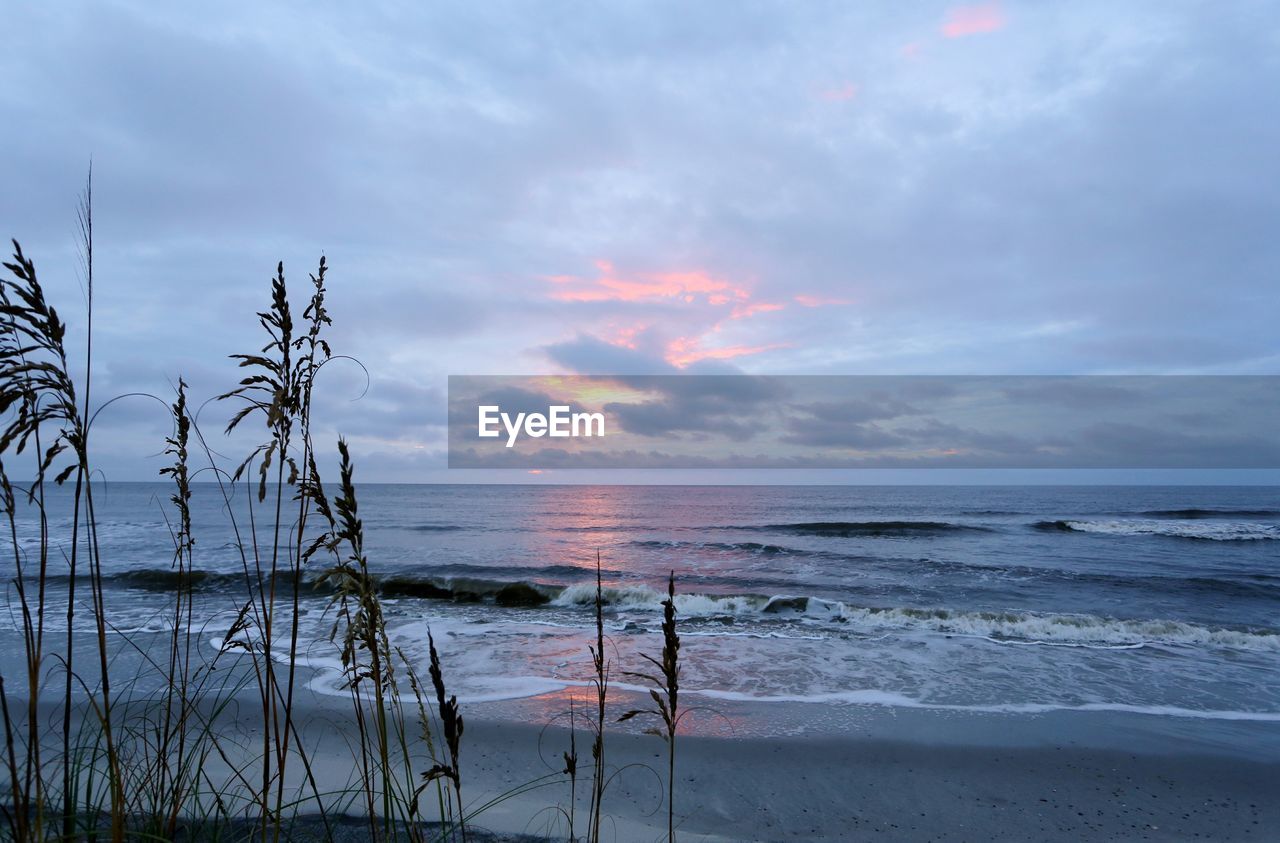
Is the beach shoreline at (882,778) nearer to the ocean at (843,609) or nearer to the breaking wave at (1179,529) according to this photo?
the ocean at (843,609)

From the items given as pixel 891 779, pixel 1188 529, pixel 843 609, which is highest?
pixel 891 779

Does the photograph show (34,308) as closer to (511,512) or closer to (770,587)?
(770,587)

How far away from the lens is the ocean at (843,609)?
8.38m

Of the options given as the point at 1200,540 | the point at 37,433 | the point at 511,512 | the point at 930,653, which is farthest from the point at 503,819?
the point at 511,512

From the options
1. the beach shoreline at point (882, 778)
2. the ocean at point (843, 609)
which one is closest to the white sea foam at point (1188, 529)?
the ocean at point (843, 609)

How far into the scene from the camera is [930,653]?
33.6 feet

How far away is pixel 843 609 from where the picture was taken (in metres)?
14.1

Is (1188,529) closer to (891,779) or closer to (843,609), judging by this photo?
(843,609)

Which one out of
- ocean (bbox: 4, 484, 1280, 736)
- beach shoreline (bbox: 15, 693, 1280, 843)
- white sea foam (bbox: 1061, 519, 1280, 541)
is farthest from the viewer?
white sea foam (bbox: 1061, 519, 1280, 541)

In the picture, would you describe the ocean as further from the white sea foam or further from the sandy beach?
the sandy beach

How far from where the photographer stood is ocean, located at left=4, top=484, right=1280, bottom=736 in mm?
8383

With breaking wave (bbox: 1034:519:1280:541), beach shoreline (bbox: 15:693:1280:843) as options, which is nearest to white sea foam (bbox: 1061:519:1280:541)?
breaking wave (bbox: 1034:519:1280:541)

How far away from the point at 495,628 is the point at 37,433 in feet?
36.9

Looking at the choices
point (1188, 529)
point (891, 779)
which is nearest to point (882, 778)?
point (891, 779)
